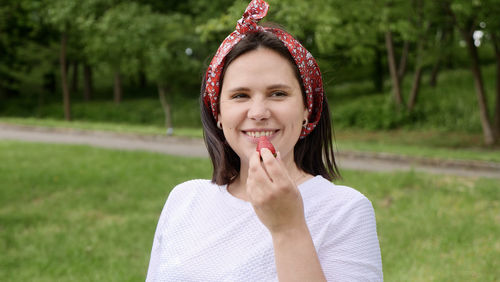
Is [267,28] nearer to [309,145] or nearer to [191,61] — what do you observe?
[309,145]

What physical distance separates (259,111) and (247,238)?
417mm

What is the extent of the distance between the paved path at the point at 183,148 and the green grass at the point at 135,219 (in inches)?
66.1

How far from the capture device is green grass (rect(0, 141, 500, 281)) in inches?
211

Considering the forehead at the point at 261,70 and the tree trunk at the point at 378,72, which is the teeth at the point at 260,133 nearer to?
the forehead at the point at 261,70

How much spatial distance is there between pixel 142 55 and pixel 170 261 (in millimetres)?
23821

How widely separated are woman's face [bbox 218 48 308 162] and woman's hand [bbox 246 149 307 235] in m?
0.26

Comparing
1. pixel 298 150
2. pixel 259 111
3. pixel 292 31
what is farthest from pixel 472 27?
pixel 259 111

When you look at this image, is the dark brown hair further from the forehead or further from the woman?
the forehead

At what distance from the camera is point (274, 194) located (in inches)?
50.8

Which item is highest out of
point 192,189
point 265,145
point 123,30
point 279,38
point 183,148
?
point 123,30

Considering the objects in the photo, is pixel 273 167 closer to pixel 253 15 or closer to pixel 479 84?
pixel 253 15

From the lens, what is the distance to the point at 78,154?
36.1 feet

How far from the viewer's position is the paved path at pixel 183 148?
10891 millimetres

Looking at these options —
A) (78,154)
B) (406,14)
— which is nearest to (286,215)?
(78,154)
